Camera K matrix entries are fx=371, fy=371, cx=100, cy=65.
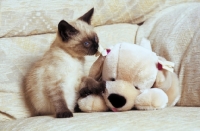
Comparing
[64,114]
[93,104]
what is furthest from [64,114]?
[93,104]

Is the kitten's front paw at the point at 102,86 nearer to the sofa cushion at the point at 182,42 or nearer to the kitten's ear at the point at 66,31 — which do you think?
the kitten's ear at the point at 66,31

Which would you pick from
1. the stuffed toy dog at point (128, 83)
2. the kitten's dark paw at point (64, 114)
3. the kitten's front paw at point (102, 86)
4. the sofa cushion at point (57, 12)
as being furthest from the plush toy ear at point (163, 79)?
the sofa cushion at point (57, 12)

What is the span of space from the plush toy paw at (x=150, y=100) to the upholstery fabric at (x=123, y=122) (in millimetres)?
61

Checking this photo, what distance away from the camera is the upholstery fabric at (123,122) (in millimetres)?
1129

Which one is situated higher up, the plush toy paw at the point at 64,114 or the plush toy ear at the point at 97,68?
the plush toy ear at the point at 97,68

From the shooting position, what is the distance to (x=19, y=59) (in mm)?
1719

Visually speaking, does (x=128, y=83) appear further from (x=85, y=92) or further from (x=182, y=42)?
(x=182, y=42)

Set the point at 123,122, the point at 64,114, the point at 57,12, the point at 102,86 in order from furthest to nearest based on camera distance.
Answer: the point at 57,12, the point at 102,86, the point at 64,114, the point at 123,122

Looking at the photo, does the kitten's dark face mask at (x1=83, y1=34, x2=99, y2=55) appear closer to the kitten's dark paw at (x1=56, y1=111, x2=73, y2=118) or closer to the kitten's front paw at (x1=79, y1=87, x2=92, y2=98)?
the kitten's front paw at (x1=79, y1=87, x2=92, y2=98)

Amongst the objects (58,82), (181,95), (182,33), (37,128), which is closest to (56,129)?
(37,128)

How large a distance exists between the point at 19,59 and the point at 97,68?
0.40 meters

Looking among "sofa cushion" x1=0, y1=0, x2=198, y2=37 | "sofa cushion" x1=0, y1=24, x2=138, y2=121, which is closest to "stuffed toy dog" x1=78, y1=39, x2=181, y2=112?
"sofa cushion" x1=0, y1=24, x2=138, y2=121

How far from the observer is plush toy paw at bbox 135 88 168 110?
142 centimetres

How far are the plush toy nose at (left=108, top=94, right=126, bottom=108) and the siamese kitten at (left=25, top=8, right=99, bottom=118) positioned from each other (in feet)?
0.58
